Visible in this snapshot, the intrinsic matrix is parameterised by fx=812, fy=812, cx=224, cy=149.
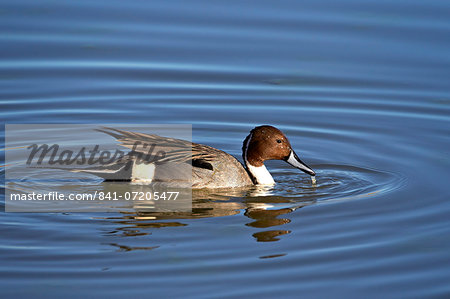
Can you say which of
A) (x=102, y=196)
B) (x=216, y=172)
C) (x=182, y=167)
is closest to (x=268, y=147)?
(x=216, y=172)

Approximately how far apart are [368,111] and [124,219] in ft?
15.5

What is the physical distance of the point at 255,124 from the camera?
11047mm

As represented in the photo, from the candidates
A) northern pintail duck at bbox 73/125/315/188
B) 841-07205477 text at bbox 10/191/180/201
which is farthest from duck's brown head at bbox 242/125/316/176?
841-07205477 text at bbox 10/191/180/201

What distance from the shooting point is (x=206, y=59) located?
503 inches

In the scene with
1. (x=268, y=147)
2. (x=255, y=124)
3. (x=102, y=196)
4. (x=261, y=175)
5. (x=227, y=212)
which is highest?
(x=255, y=124)

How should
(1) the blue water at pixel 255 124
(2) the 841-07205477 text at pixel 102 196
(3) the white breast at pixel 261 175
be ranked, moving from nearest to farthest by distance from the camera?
1. (1) the blue water at pixel 255 124
2. (2) the 841-07205477 text at pixel 102 196
3. (3) the white breast at pixel 261 175

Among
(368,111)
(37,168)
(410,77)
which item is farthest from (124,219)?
(410,77)

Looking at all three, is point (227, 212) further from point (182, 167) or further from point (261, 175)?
point (261, 175)

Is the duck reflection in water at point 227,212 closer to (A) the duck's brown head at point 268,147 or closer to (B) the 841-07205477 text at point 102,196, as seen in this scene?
(B) the 841-07205477 text at point 102,196

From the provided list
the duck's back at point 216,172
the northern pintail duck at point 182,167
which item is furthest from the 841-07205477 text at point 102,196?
the duck's back at point 216,172

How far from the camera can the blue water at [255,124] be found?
6609 millimetres

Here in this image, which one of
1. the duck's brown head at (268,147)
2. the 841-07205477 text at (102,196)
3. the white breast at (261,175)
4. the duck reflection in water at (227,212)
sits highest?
the duck's brown head at (268,147)

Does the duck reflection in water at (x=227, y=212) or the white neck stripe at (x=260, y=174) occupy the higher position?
the white neck stripe at (x=260, y=174)

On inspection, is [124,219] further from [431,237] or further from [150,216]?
[431,237]
